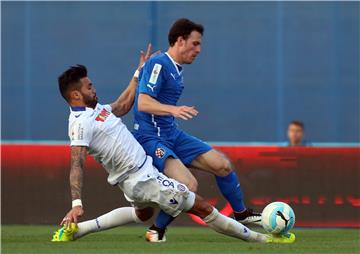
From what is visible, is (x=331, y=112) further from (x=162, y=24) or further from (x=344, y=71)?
(x=162, y=24)

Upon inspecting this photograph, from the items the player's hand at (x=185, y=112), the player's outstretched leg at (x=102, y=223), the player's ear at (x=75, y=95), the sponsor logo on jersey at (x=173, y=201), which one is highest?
the player's ear at (x=75, y=95)

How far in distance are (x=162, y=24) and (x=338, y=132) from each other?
110 inches

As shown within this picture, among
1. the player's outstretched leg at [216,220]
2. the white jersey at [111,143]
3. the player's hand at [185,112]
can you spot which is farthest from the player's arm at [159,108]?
the player's outstretched leg at [216,220]

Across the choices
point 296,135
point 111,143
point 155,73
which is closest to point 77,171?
point 111,143

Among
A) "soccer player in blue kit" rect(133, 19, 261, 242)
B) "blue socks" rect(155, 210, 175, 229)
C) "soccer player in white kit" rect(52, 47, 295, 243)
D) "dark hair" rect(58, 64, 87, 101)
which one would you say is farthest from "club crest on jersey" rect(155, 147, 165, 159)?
"dark hair" rect(58, 64, 87, 101)

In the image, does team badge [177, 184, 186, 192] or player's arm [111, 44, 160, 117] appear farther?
player's arm [111, 44, 160, 117]

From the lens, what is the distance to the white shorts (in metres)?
9.48

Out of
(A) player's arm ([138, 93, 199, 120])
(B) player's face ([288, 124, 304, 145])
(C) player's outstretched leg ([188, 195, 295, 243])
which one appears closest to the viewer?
(A) player's arm ([138, 93, 199, 120])

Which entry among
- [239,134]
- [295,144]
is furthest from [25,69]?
[295,144]

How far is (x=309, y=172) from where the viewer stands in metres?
13.9

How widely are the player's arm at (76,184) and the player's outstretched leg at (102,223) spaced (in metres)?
0.66

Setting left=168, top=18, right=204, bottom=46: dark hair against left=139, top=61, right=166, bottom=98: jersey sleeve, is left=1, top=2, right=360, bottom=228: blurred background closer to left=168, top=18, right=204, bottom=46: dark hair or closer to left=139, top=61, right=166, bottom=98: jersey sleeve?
left=168, top=18, right=204, bottom=46: dark hair

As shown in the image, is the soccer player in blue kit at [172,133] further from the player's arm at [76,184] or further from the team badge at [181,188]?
the player's arm at [76,184]

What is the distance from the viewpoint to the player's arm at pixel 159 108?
360 inches
